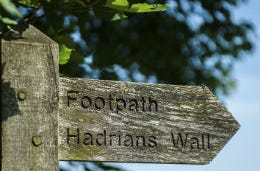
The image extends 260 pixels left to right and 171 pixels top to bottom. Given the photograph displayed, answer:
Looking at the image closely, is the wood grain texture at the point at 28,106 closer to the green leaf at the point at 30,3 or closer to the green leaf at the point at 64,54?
the green leaf at the point at 64,54

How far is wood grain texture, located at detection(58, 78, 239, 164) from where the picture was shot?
3000 mm

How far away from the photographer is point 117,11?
10.8 ft

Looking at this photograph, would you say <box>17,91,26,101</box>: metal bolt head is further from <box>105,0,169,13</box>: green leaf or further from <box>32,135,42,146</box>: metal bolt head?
<box>105,0,169,13</box>: green leaf

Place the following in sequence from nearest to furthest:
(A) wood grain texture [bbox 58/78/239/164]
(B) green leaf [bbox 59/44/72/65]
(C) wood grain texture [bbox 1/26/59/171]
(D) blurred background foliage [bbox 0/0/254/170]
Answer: (C) wood grain texture [bbox 1/26/59/171], (A) wood grain texture [bbox 58/78/239/164], (B) green leaf [bbox 59/44/72/65], (D) blurred background foliage [bbox 0/0/254/170]

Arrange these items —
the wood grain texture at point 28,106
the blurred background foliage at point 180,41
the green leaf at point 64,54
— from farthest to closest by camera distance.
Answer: the blurred background foliage at point 180,41 < the green leaf at point 64,54 < the wood grain texture at point 28,106

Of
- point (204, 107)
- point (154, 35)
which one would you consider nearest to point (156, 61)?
point (154, 35)

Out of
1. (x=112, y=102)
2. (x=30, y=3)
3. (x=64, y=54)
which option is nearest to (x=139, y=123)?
(x=112, y=102)

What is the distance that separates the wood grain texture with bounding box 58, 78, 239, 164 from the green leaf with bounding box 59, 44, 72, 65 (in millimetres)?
132

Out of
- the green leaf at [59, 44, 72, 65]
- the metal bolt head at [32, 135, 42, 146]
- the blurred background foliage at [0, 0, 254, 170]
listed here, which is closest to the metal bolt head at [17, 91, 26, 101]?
the metal bolt head at [32, 135, 42, 146]

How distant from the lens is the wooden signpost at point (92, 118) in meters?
2.84

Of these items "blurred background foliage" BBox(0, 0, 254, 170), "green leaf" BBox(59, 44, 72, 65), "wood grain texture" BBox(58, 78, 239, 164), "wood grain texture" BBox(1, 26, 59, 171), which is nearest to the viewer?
"wood grain texture" BBox(1, 26, 59, 171)

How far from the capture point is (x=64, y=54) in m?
3.15

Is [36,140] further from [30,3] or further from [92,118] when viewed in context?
[30,3]

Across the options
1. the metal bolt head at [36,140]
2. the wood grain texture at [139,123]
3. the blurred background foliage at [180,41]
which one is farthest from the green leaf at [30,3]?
the blurred background foliage at [180,41]
